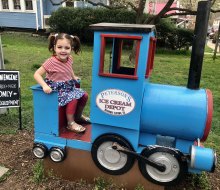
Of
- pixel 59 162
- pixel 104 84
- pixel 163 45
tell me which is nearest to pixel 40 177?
pixel 59 162

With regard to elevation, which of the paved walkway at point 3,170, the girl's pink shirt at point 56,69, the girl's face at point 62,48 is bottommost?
the paved walkway at point 3,170

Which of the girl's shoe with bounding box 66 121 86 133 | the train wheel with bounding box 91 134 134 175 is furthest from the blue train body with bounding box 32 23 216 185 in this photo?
the girl's shoe with bounding box 66 121 86 133

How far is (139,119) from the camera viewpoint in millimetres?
2805

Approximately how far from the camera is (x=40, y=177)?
3.34 metres

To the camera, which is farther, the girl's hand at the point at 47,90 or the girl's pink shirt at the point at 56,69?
the girl's pink shirt at the point at 56,69

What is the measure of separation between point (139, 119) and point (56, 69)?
1.07 meters

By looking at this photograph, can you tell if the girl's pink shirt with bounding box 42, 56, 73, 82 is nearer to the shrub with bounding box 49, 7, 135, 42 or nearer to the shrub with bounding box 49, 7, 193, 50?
the shrub with bounding box 49, 7, 193, 50

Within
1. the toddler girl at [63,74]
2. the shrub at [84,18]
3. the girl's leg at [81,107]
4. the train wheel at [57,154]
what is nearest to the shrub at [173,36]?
the shrub at [84,18]

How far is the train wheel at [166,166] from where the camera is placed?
2816 millimetres

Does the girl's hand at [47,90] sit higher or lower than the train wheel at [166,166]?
higher

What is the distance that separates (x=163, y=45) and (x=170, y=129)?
15.0 meters

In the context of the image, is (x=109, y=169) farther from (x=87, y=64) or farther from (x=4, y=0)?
(x=4, y=0)

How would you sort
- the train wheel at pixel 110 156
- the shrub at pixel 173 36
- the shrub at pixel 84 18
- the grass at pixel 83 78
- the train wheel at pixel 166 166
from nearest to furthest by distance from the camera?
1. the train wheel at pixel 166 166
2. the train wheel at pixel 110 156
3. the grass at pixel 83 78
4. the shrub at pixel 173 36
5. the shrub at pixel 84 18

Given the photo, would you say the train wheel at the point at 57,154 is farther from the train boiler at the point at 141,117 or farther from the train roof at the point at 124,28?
the train roof at the point at 124,28
